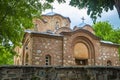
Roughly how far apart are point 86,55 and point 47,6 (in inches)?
470

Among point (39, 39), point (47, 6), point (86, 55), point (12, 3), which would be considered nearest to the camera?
point (12, 3)

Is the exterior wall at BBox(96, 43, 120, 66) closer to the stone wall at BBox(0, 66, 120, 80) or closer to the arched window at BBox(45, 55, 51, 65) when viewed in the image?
the arched window at BBox(45, 55, 51, 65)

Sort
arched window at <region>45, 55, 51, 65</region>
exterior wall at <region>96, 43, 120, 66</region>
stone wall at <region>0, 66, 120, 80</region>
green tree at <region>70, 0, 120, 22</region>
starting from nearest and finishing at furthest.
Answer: stone wall at <region>0, 66, 120, 80</region>
green tree at <region>70, 0, 120, 22</region>
arched window at <region>45, 55, 51, 65</region>
exterior wall at <region>96, 43, 120, 66</region>

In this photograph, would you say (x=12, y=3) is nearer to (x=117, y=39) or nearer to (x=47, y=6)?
(x=47, y=6)

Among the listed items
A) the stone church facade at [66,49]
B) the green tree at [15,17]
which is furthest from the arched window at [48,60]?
the green tree at [15,17]

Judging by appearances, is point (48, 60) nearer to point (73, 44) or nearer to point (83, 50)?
point (73, 44)

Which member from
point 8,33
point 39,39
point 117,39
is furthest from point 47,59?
point 117,39

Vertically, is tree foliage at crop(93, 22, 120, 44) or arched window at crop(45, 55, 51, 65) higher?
tree foliage at crop(93, 22, 120, 44)

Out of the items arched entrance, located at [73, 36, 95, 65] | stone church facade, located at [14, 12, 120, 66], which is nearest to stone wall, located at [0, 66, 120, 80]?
stone church facade, located at [14, 12, 120, 66]

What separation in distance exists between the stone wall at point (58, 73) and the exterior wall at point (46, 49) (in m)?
15.3

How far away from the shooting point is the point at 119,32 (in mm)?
42219

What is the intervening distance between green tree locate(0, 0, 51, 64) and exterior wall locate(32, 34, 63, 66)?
244 inches

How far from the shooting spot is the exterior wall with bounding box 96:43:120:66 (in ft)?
90.3

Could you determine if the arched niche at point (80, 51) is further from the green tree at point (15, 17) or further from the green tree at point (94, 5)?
the green tree at point (94, 5)
